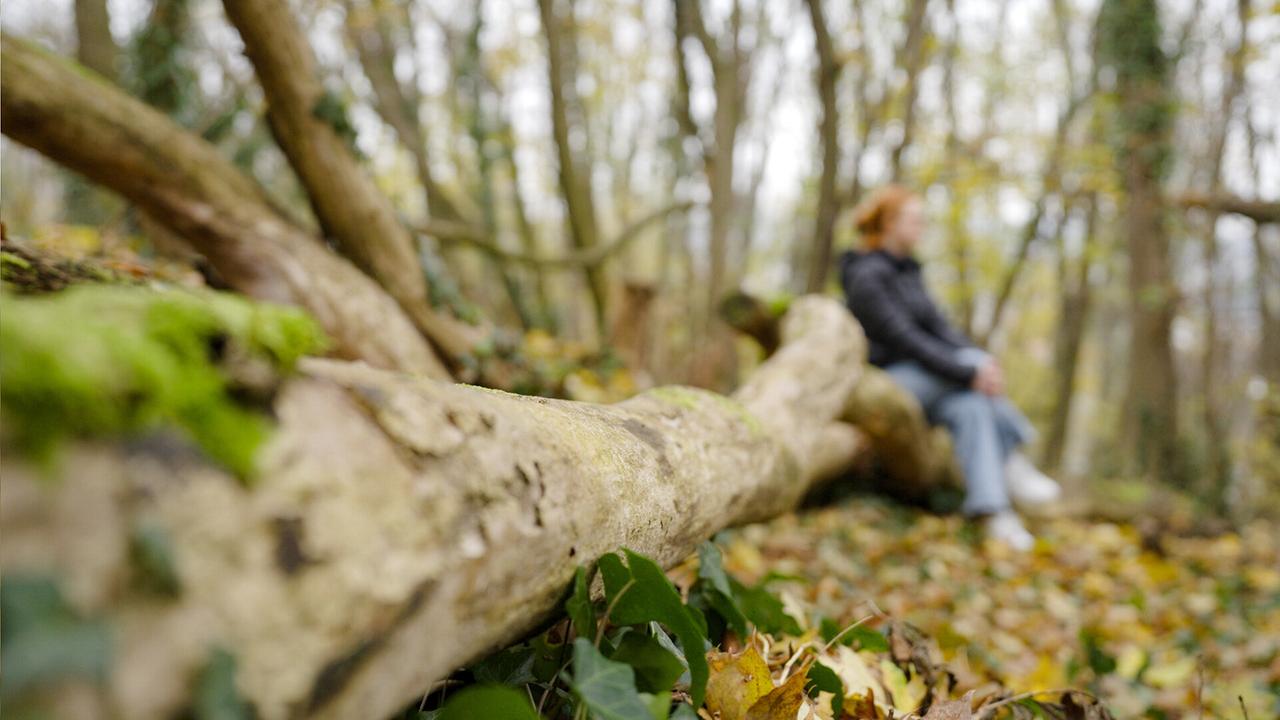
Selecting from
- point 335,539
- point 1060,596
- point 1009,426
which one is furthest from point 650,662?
point 1009,426

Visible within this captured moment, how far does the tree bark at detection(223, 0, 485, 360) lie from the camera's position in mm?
2920

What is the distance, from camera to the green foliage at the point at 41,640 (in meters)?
0.47

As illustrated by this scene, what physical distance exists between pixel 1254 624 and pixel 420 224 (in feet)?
15.4

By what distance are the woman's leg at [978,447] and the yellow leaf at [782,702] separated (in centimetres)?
357

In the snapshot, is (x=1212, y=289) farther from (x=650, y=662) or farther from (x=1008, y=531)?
(x=650, y=662)

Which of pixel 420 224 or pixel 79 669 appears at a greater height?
pixel 420 224

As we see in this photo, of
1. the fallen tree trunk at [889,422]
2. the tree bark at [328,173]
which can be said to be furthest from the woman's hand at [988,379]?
the tree bark at [328,173]

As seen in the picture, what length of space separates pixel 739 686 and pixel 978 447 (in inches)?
144

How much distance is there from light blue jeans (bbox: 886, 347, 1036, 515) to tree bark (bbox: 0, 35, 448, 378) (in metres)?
3.06

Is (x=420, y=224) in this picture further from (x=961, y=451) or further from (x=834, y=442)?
(x=961, y=451)

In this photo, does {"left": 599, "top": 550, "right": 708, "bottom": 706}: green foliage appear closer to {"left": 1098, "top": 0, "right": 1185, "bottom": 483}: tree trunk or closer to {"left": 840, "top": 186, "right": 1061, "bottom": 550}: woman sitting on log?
{"left": 840, "top": 186, "right": 1061, "bottom": 550}: woman sitting on log

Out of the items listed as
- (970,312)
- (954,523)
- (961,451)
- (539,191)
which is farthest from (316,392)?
(539,191)

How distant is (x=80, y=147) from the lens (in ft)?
8.50

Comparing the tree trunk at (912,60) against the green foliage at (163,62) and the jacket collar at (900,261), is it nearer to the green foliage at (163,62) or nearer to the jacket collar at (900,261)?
the jacket collar at (900,261)
